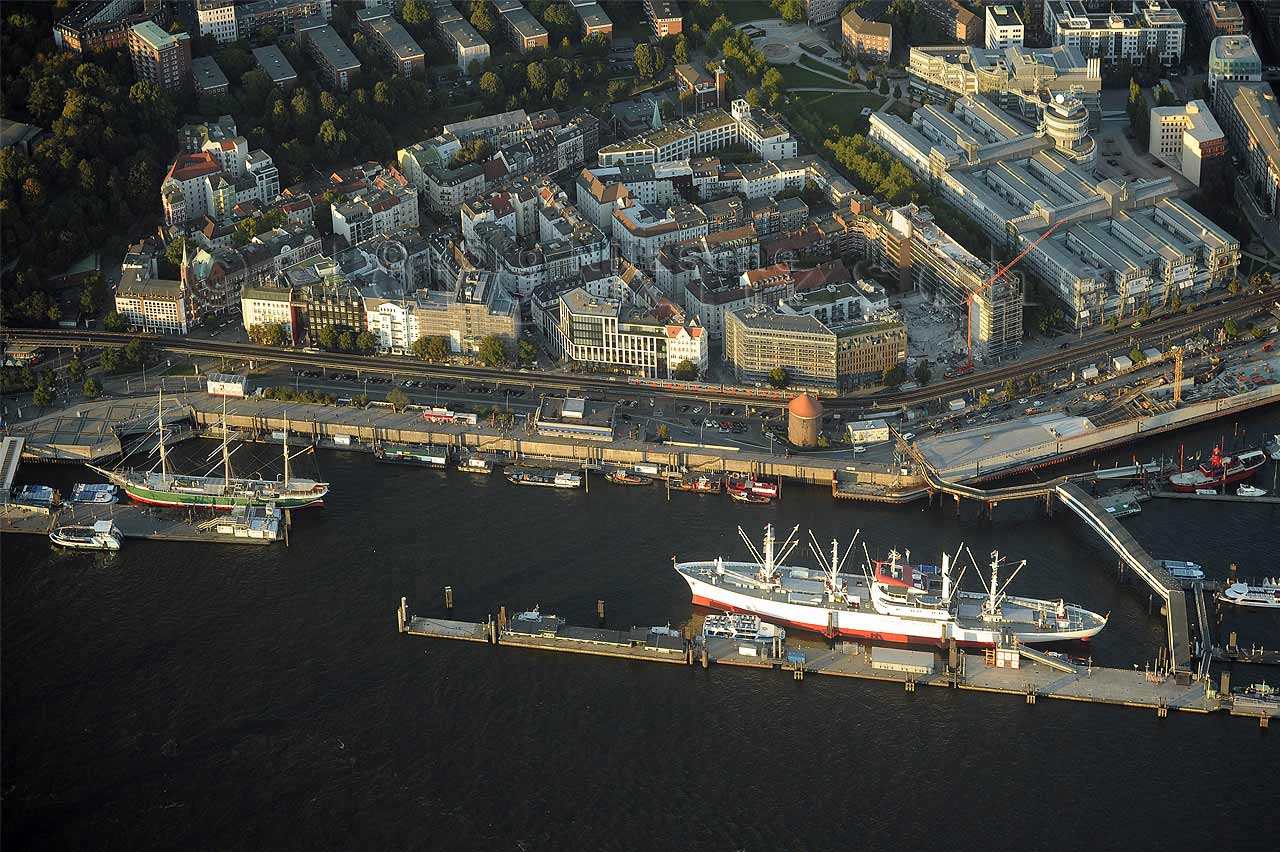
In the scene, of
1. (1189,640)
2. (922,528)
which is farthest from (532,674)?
(1189,640)

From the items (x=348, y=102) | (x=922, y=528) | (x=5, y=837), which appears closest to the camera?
(x=5, y=837)

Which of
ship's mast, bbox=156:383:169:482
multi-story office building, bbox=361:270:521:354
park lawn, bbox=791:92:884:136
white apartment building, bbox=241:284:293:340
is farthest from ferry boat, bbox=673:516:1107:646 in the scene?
park lawn, bbox=791:92:884:136

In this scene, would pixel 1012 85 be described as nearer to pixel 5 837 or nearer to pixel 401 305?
pixel 401 305

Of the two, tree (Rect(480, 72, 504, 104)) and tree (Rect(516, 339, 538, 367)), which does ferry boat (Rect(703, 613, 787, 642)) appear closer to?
tree (Rect(516, 339, 538, 367))

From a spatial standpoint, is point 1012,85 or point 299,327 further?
point 1012,85

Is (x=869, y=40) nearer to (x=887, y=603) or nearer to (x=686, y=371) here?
(x=686, y=371)

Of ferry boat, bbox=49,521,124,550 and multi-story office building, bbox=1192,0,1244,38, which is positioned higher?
multi-story office building, bbox=1192,0,1244,38

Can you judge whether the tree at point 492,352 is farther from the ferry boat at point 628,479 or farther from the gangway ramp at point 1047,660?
the gangway ramp at point 1047,660
